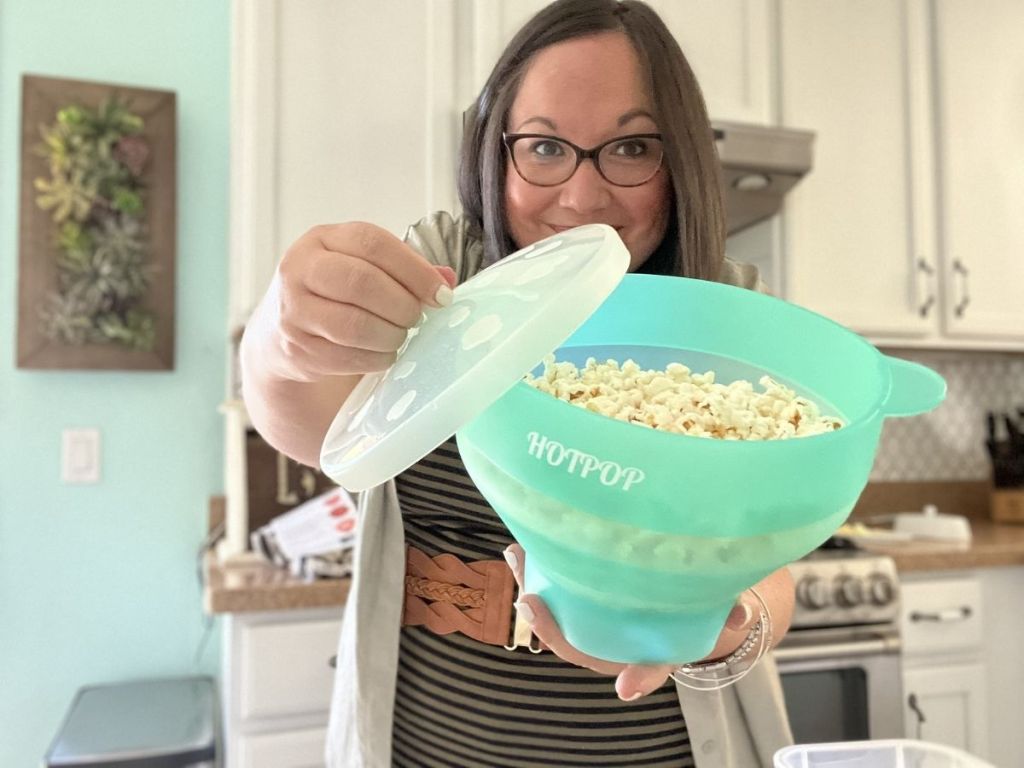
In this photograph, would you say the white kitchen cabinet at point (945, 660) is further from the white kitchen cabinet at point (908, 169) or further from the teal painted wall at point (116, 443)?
the teal painted wall at point (116, 443)

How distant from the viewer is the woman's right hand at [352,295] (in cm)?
40

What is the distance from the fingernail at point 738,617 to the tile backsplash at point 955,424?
1921 mm

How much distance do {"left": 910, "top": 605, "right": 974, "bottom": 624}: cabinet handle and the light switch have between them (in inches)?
69.0

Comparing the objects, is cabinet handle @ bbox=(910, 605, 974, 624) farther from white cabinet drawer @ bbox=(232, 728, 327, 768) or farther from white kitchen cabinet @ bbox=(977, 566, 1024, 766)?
white cabinet drawer @ bbox=(232, 728, 327, 768)

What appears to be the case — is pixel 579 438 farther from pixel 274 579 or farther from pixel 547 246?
pixel 274 579

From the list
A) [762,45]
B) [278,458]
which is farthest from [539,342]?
Answer: [762,45]

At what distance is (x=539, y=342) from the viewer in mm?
323

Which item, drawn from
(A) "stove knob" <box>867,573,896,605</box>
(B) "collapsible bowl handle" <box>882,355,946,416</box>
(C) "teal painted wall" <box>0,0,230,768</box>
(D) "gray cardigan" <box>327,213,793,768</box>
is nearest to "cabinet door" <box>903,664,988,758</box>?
(A) "stove knob" <box>867,573,896,605</box>

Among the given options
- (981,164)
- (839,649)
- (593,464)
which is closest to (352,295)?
(593,464)

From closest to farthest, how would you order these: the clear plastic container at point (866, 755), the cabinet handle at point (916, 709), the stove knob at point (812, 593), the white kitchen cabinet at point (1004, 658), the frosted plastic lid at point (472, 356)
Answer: the frosted plastic lid at point (472, 356), the clear plastic container at point (866, 755), the stove knob at point (812, 593), the cabinet handle at point (916, 709), the white kitchen cabinet at point (1004, 658)

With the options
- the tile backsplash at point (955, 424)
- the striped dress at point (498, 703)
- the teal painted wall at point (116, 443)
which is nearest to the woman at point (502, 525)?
the striped dress at point (498, 703)

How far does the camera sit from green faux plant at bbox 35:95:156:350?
5.32 feet

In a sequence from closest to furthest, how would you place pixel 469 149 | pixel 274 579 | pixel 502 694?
pixel 502 694 < pixel 469 149 < pixel 274 579

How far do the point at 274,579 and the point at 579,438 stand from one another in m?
1.11
